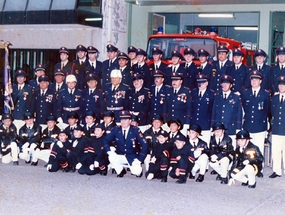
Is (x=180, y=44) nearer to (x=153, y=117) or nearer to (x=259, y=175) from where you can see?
(x=153, y=117)

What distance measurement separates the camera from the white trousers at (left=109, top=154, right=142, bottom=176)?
8.47 meters

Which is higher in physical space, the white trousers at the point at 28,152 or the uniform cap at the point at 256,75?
the uniform cap at the point at 256,75

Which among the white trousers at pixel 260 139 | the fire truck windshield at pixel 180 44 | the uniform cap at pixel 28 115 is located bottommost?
the white trousers at pixel 260 139

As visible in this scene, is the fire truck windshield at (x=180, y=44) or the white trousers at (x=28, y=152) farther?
the fire truck windshield at (x=180, y=44)

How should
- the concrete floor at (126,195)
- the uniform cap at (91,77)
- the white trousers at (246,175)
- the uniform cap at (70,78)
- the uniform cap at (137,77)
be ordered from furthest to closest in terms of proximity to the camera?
the uniform cap at (70,78) < the uniform cap at (91,77) < the uniform cap at (137,77) < the white trousers at (246,175) < the concrete floor at (126,195)

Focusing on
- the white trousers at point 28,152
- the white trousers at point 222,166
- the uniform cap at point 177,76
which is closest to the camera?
the white trousers at point 222,166

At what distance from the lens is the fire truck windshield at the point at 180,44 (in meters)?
11.4

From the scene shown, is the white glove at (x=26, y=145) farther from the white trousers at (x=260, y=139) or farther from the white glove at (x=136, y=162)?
the white trousers at (x=260, y=139)

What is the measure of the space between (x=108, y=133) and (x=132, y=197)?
96.1 inches

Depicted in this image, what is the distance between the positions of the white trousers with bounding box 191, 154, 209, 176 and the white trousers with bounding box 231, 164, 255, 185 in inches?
21.7

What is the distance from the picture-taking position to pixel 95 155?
885 centimetres

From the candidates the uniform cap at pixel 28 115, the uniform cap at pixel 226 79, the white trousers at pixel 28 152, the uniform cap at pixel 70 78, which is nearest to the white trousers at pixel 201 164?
the uniform cap at pixel 226 79

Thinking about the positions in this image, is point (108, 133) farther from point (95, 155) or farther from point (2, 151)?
point (2, 151)

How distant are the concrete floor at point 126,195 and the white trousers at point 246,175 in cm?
13
